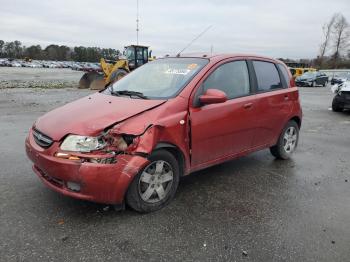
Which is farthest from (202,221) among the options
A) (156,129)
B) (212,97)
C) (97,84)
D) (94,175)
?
(97,84)

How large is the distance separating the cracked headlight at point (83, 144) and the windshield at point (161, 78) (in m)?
0.99

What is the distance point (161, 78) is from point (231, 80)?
94 cm

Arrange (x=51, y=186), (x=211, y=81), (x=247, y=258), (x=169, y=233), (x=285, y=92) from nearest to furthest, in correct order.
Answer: (x=247, y=258) → (x=169, y=233) → (x=51, y=186) → (x=211, y=81) → (x=285, y=92)

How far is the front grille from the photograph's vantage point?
3.63 m

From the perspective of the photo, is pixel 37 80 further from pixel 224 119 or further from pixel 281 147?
pixel 224 119

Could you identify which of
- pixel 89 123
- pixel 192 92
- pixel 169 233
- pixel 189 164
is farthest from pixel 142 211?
pixel 192 92

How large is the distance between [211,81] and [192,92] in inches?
16.6

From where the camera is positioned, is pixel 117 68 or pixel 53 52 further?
pixel 53 52

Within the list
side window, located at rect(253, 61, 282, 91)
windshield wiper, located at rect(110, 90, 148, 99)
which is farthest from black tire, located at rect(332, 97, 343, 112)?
windshield wiper, located at rect(110, 90, 148, 99)

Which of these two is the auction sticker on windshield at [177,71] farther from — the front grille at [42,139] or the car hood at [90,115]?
the front grille at [42,139]

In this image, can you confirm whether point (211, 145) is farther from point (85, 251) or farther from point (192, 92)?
point (85, 251)

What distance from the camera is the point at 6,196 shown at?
414 centimetres

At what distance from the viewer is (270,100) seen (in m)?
5.29

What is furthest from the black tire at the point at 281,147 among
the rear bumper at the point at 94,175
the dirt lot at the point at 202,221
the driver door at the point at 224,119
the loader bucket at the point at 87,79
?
the loader bucket at the point at 87,79
